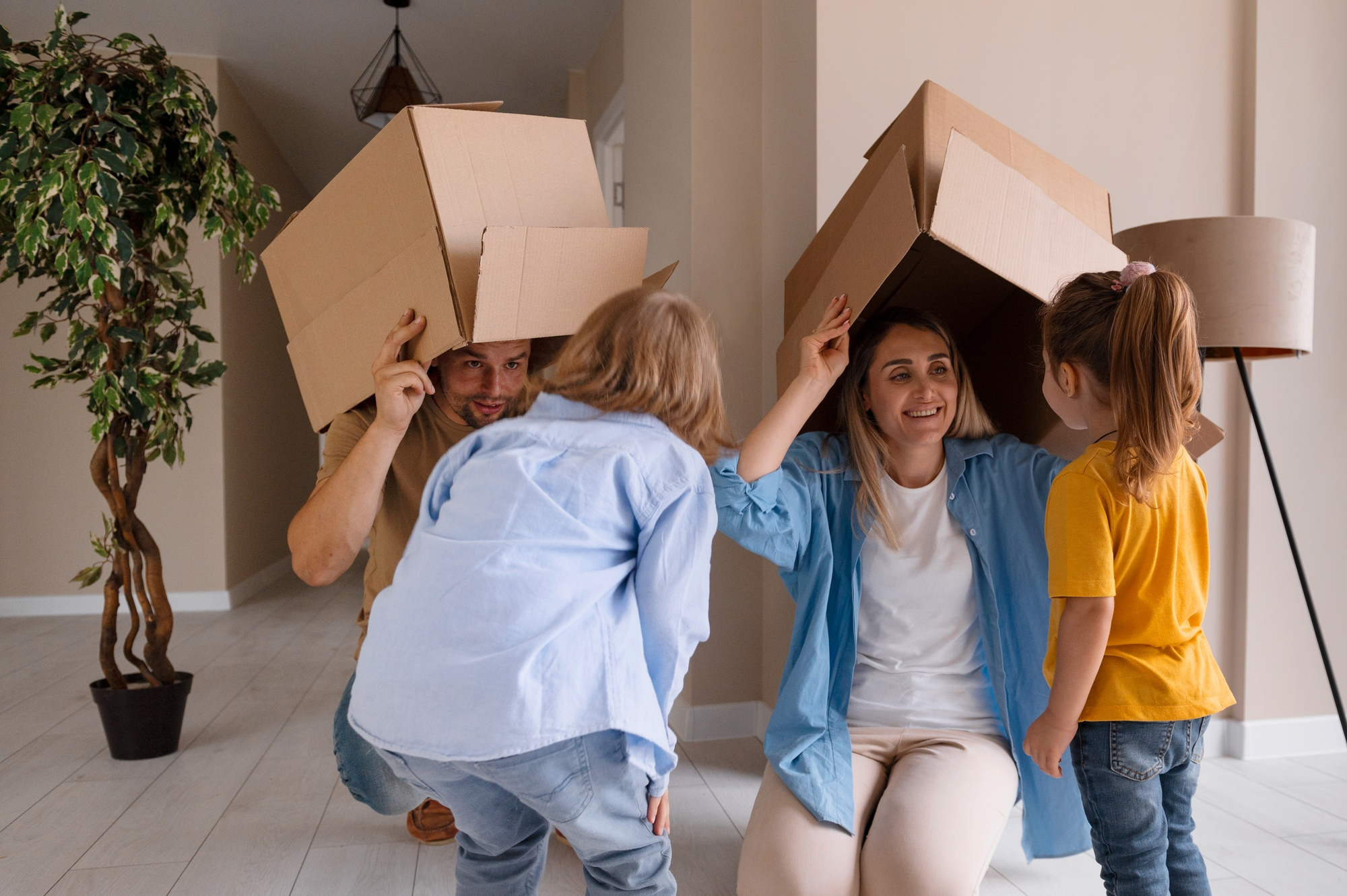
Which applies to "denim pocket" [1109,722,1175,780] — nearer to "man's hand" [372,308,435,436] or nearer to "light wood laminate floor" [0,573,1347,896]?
"light wood laminate floor" [0,573,1347,896]

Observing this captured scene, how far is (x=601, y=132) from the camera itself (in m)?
3.98

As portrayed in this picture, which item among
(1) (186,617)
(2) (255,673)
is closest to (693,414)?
(2) (255,673)

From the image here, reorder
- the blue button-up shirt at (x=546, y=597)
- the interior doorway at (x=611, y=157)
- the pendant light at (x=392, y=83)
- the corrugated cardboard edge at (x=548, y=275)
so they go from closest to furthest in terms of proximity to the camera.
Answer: the blue button-up shirt at (x=546, y=597)
the corrugated cardboard edge at (x=548, y=275)
the pendant light at (x=392, y=83)
the interior doorway at (x=611, y=157)

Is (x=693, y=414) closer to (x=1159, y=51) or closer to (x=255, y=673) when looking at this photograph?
(x=1159, y=51)

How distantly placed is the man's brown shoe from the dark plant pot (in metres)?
0.88

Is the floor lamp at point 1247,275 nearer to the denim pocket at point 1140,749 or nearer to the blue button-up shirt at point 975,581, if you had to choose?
the blue button-up shirt at point 975,581

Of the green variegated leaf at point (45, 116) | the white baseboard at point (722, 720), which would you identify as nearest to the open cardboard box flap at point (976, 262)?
the white baseboard at point (722, 720)

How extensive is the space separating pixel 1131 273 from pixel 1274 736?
165 cm

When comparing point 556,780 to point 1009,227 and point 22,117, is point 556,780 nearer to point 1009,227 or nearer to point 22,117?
point 1009,227

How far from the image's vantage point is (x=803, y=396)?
1333 mm

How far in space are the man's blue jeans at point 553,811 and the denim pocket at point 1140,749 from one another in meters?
0.55

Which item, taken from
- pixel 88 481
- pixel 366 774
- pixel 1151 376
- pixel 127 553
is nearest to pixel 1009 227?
pixel 1151 376

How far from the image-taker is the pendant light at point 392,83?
338 cm

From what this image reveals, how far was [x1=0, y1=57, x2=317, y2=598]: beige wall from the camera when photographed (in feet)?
13.8
